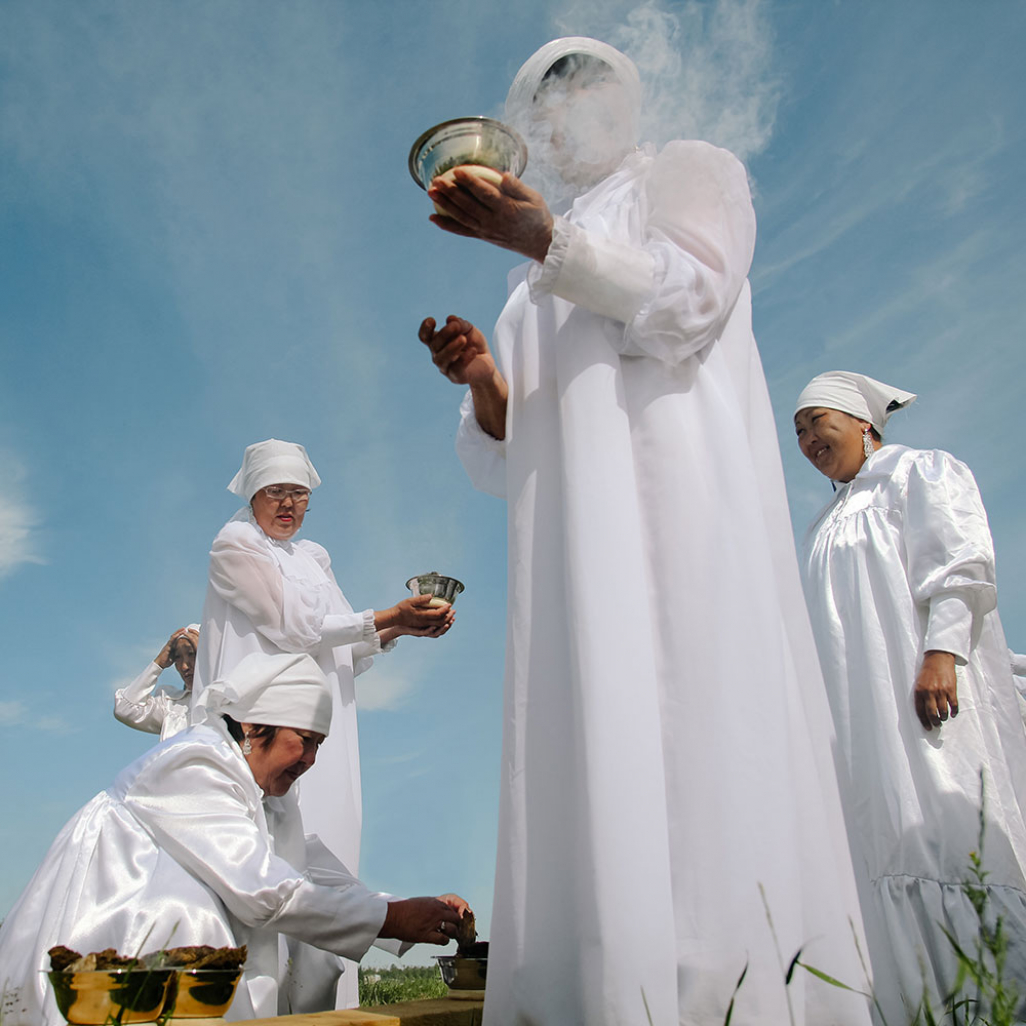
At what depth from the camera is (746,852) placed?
2195mm

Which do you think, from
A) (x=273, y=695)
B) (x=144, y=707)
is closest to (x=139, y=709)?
(x=144, y=707)

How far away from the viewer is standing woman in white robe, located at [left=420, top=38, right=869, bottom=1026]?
2.14 metres

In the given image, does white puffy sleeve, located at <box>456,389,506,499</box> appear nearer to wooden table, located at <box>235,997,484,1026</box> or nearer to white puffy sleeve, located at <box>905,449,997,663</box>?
wooden table, located at <box>235,997,484,1026</box>

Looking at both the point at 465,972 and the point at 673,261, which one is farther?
the point at 465,972

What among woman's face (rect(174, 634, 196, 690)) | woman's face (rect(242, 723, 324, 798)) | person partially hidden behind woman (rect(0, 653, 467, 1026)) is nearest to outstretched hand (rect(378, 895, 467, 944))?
person partially hidden behind woman (rect(0, 653, 467, 1026))

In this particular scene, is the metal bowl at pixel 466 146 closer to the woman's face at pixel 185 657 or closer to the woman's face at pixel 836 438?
the woman's face at pixel 836 438

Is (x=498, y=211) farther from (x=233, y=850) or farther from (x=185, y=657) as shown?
(x=185, y=657)

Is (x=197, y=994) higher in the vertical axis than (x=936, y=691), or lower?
lower

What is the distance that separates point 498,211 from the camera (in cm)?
261

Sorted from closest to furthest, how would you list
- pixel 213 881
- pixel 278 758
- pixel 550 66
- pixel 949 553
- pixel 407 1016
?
pixel 407 1016 → pixel 213 881 → pixel 550 66 → pixel 278 758 → pixel 949 553

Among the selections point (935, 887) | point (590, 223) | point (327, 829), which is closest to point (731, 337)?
point (590, 223)

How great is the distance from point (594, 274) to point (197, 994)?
2.02 meters

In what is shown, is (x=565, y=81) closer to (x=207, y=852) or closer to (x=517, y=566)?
(x=517, y=566)

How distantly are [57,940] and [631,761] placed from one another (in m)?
1.86
